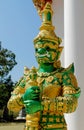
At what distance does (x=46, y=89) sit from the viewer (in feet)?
9.57

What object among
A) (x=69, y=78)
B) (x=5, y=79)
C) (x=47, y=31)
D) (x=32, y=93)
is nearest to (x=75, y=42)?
(x=47, y=31)

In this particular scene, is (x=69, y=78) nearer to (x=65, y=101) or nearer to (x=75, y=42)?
(x=65, y=101)

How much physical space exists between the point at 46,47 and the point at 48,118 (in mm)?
565

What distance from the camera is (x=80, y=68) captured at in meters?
4.03

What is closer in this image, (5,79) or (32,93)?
(32,93)

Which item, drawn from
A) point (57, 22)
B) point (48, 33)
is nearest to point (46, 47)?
point (48, 33)

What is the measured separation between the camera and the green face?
3008 millimetres

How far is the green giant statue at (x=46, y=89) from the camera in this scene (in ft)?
9.07

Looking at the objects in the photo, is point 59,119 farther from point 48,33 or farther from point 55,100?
point 48,33

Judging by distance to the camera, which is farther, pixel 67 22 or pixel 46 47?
pixel 67 22

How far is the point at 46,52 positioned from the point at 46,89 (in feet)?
1.01

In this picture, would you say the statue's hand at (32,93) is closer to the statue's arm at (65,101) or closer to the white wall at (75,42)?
the statue's arm at (65,101)

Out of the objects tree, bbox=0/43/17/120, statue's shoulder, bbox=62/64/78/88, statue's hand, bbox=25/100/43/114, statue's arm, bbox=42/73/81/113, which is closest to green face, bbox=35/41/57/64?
statue's shoulder, bbox=62/64/78/88

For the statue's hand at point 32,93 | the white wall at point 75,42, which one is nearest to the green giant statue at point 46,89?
the statue's hand at point 32,93
